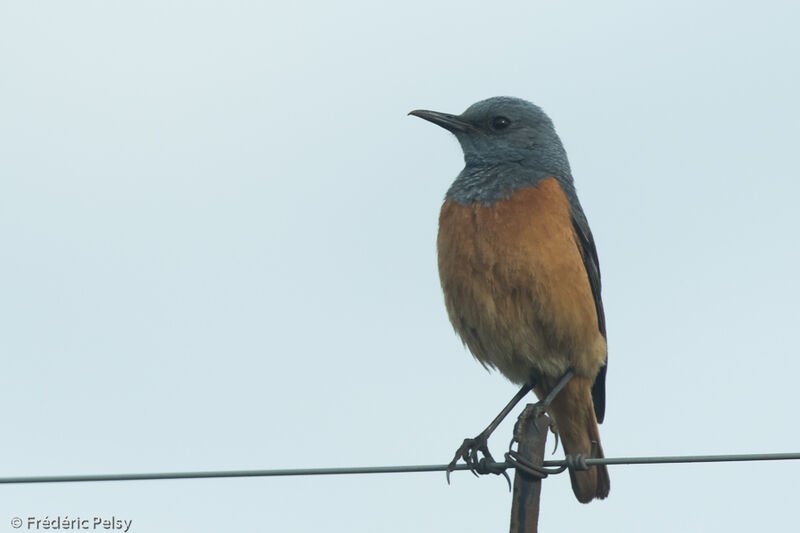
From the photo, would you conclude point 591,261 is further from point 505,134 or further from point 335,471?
point 335,471

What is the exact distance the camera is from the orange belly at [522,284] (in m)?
8.07

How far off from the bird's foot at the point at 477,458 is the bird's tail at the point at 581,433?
113 cm

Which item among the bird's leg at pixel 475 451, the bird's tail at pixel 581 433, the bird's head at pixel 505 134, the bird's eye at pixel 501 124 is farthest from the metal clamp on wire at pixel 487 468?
the bird's eye at pixel 501 124

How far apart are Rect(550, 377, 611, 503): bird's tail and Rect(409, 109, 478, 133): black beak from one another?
2.27 metres

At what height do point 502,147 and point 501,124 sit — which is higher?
point 501,124

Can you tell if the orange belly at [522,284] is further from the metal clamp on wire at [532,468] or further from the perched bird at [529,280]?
the metal clamp on wire at [532,468]

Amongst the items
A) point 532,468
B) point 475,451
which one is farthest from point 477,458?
point 532,468

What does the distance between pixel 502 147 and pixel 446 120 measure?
1.96 ft

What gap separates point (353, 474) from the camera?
19.3ft

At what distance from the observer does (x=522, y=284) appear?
8031 mm

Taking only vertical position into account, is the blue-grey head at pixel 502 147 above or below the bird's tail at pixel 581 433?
above

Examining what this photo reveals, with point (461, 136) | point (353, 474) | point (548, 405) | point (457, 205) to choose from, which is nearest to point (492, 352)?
point (548, 405)

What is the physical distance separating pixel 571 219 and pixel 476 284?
0.96 m

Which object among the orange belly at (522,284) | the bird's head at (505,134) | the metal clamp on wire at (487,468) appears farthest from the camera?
the bird's head at (505,134)
